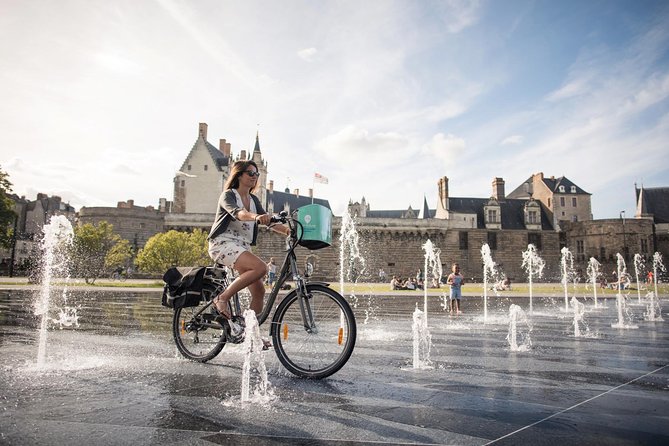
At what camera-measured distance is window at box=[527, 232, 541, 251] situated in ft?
163

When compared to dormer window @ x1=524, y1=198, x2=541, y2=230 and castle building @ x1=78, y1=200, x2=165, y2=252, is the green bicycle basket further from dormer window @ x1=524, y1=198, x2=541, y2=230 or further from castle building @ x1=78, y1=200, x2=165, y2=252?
dormer window @ x1=524, y1=198, x2=541, y2=230

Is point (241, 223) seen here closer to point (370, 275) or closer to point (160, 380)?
point (160, 380)

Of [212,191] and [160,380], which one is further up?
[212,191]

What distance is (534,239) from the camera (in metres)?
50.1

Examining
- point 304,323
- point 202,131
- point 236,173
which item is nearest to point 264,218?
point 236,173

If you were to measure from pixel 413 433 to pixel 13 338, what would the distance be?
5678 mm

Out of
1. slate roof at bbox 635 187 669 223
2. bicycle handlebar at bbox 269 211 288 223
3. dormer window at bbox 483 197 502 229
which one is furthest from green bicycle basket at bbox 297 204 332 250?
slate roof at bbox 635 187 669 223

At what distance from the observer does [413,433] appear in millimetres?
2486

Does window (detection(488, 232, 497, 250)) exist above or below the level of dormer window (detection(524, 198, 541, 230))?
below

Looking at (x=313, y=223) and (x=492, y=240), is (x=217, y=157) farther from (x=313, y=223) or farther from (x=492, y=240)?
(x=313, y=223)

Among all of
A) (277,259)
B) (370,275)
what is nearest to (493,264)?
(370,275)

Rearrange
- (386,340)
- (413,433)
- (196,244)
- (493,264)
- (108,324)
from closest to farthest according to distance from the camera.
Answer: (413,433)
(386,340)
(108,324)
(196,244)
(493,264)

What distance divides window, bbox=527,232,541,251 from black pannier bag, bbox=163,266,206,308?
51017mm

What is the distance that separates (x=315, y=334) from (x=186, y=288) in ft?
4.75
